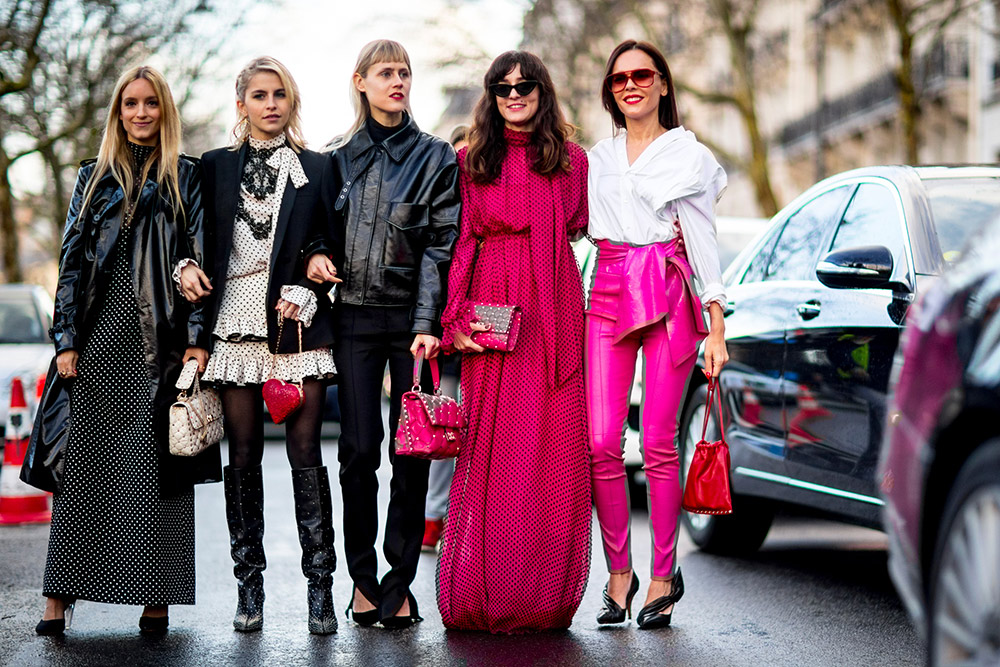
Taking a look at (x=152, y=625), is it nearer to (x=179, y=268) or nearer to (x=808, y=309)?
(x=179, y=268)

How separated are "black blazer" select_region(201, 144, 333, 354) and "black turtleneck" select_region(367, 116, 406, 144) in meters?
0.29

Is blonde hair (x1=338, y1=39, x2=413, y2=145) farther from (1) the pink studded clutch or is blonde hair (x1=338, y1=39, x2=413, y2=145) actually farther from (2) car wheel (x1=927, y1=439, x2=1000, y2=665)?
(2) car wheel (x1=927, y1=439, x2=1000, y2=665)

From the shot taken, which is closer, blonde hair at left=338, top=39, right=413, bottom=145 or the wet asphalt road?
the wet asphalt road

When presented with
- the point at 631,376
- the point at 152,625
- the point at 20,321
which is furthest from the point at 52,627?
the point at 20,321

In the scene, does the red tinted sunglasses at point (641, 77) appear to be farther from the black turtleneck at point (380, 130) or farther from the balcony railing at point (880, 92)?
the balcony railing at point (880, 92)

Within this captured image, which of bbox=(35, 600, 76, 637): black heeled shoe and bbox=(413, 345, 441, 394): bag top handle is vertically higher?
bbox=(413, 345, 441, 394): bag top handle

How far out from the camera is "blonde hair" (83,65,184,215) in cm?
544

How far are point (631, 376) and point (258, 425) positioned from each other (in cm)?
147

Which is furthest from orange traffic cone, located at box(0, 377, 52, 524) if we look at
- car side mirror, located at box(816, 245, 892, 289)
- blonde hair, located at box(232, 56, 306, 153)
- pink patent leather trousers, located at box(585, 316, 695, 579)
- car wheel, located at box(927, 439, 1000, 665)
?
car wheel, located at box(927, 439, 1000, 665)

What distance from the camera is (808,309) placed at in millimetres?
6234

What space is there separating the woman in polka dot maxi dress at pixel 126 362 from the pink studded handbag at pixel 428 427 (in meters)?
0.82

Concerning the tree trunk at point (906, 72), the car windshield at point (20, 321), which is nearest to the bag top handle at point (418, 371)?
the car windshield at point (20, 321)

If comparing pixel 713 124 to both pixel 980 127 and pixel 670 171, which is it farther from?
pixel 670 171

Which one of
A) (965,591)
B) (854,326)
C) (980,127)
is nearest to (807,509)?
(854,326)
